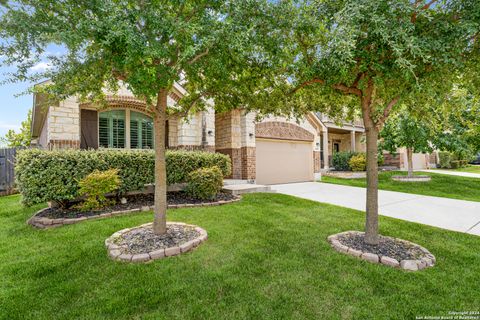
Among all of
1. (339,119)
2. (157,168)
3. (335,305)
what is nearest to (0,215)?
(157,168)

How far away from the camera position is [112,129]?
8.88 meters

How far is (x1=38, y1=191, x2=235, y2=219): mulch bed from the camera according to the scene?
574 centimetres

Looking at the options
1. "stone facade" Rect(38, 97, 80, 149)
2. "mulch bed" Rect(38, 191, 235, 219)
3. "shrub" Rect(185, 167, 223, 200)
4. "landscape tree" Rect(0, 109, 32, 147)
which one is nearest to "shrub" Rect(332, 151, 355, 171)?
"mulch bed" Rect(38, 191, 235, 219)

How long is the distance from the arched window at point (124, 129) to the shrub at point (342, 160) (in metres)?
13.1

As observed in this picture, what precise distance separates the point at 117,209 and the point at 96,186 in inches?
32.2

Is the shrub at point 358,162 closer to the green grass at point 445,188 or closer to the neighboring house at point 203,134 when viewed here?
the green grass at point 445,188

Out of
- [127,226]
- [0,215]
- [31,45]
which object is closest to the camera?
[31,45]

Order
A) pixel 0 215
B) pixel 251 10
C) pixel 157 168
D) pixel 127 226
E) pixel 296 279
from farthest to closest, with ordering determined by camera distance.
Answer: pixel 0 215 → pixel 127 226 → pixel 157 168 → pixel 251 10 → pixel 296 279

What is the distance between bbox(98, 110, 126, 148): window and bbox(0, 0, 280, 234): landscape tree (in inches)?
204

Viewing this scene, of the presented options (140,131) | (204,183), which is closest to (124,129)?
(140,131)

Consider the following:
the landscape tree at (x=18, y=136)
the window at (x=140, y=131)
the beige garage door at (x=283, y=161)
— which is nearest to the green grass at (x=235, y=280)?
the window at (x=140, y=131)

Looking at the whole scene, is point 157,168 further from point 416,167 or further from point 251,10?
point 416,167

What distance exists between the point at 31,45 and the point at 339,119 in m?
5.89

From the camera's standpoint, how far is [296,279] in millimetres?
3047
